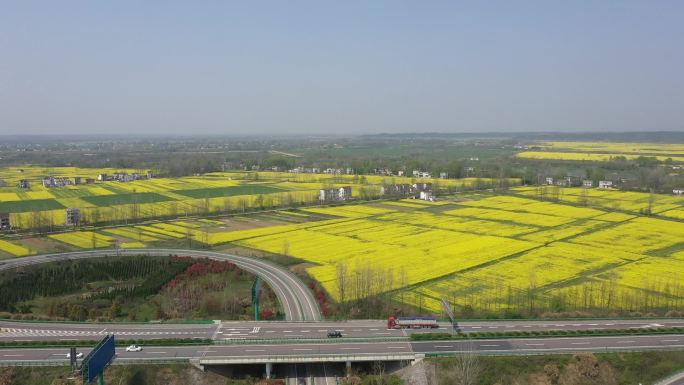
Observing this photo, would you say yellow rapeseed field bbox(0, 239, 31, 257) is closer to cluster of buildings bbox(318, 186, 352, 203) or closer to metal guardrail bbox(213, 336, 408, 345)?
metal guardrail bbox(213, 336, 408, 345)

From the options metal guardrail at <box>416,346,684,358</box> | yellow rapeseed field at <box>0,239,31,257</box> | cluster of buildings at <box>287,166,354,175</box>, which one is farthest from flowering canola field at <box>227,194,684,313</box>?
cluster of buildings at <box>287,166,354,175</box>

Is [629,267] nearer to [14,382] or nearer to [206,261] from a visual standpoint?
[206,261]

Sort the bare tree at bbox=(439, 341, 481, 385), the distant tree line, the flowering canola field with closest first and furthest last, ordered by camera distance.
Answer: the bare tree at bbox=(439, 341, 481, 385), the flowering canola field, the distant tree line

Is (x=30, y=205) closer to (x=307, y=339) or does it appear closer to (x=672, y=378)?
(x=307, y=339)

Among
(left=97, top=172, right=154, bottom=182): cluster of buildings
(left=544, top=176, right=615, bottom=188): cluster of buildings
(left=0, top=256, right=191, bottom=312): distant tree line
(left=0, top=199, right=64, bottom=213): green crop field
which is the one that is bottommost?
(left=0, top=256, right=191, bottom=312): distant tree line

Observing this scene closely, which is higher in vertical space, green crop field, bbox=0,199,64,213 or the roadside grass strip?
green crop field, bbox=0,199,64,213

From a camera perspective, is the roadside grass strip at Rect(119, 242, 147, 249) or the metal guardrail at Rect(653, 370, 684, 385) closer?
the metal guardrail at Rect(653, 370, 684, 385)

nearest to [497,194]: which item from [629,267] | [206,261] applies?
[629,267]

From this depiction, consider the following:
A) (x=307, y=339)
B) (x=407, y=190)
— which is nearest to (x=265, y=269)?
(x=307, y=339)
